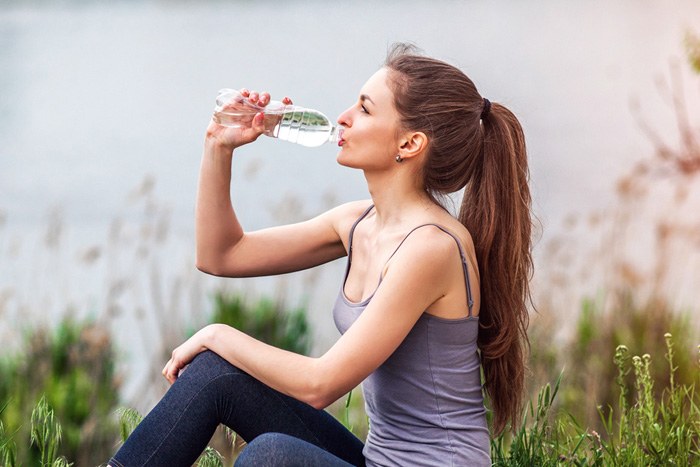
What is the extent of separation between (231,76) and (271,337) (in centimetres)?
123

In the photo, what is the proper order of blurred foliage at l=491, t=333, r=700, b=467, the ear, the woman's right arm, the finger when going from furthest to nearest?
blurred foliage at l=491, t=333, r=700, b=467
the woman's right arm
the finger
the ear

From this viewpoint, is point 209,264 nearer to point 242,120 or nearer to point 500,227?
point 242,120

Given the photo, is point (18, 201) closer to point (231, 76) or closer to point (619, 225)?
point (231, 76)

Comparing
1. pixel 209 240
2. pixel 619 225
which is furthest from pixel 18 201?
pixel 619 225

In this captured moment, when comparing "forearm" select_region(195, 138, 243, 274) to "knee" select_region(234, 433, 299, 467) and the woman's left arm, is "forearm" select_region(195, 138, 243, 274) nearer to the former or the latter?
the woman's left arm

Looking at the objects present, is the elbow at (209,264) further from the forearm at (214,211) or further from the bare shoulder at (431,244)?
the bare shoulder at (431,244)

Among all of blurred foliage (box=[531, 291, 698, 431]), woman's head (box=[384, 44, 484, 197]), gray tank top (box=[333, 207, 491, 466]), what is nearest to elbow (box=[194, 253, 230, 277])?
gray tank top (box=[333, 207, 491, 466])

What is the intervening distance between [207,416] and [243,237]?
0.51m

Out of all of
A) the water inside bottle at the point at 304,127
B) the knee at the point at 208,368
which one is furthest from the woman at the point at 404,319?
the water inside bottle at the point at 304,127

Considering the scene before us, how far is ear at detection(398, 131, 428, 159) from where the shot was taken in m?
1.96

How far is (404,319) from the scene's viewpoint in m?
1.78

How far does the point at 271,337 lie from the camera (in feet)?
12.4

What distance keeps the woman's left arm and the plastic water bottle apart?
347 millimetres

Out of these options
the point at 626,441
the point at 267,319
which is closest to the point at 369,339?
the point at 626,441
